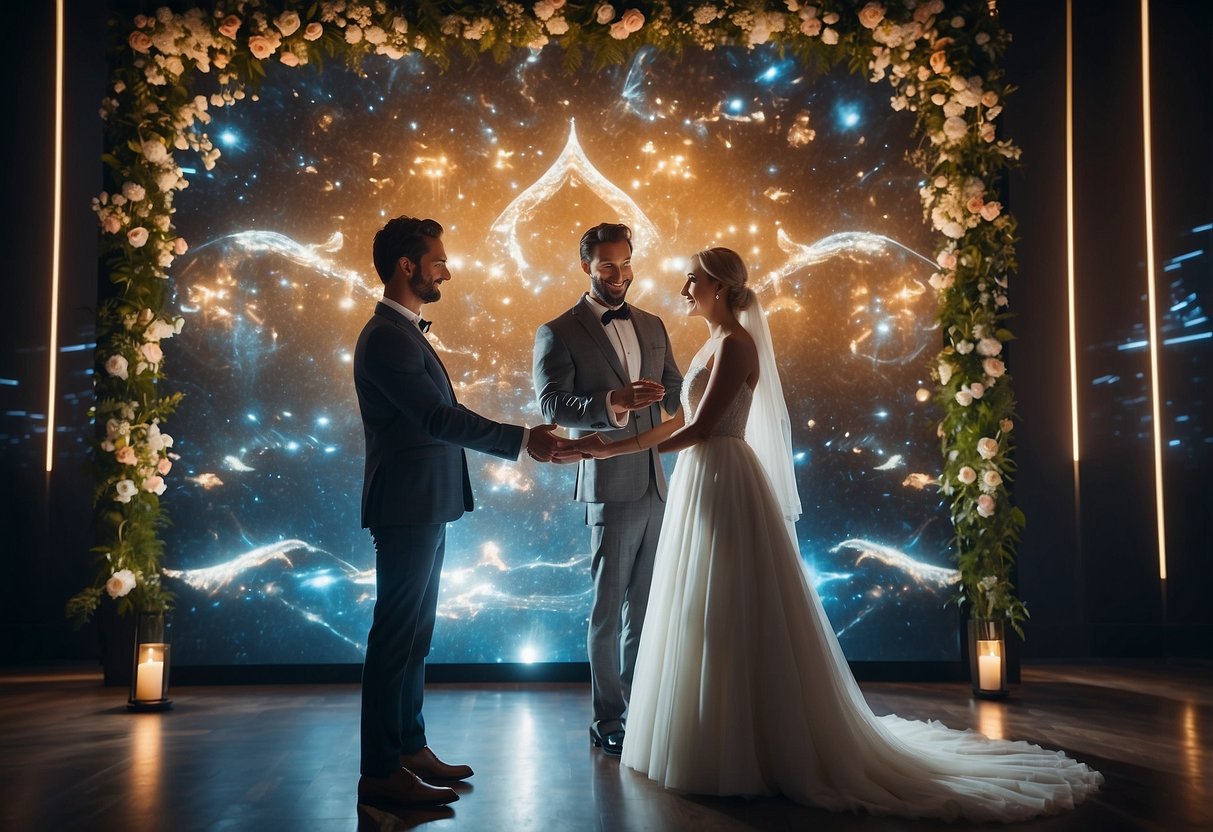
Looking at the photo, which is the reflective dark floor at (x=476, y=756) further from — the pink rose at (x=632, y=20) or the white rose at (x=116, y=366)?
the pink rose at (x=632, y=20)

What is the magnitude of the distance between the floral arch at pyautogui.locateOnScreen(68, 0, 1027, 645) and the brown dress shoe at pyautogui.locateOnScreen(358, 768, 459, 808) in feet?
7.65

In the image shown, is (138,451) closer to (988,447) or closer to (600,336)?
(600,336)

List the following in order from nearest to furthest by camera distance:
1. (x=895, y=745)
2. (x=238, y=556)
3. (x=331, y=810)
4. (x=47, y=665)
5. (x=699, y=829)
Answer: (x=699, y=829)
(x=331, y=810)
(x=895, y=745)
(x=238, y=556)
(x=47, y=665)

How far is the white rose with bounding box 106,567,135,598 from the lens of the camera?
468 centimetres

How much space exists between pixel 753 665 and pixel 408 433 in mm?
1297

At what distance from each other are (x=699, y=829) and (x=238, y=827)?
4.15 ft

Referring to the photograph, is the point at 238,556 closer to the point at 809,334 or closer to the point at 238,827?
the point at 238,827

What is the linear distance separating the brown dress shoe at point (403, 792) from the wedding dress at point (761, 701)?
684 mm

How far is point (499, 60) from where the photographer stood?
504 centimetres

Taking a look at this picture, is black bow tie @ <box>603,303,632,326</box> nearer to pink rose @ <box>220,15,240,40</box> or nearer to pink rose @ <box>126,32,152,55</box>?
pink rose @ <box>220,15,240,40</box>

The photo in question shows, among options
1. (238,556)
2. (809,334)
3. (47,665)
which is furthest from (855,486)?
(47,665)

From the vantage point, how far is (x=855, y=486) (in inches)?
207

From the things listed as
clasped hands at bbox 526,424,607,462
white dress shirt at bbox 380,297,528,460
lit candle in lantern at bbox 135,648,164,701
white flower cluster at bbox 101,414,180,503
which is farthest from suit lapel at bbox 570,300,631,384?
lit candle in lantern at bbox 135,648,164,701

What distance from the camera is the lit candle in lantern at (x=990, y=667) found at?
4738mm
